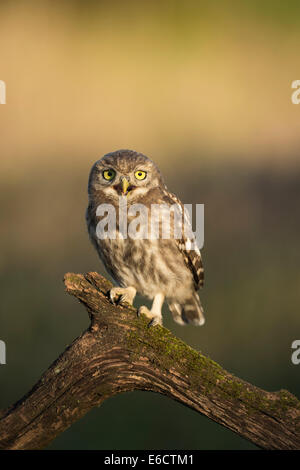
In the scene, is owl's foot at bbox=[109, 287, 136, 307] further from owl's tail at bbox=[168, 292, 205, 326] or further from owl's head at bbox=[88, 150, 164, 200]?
owl's tail at bbox=[168, 292, 205, 326]

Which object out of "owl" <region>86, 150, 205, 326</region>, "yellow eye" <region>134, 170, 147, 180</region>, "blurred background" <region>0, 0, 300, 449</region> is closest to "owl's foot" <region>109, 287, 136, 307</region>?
"owl" <region>86, 150, 205, 326</region>

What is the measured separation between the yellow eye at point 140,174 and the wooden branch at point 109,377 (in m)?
0.70

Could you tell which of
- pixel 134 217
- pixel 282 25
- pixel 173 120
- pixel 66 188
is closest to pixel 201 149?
pixel 173 120

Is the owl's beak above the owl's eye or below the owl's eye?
below

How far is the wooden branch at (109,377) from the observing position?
2295mm

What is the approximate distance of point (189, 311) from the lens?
354 centimetres

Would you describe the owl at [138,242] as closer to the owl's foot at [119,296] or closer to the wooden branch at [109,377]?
the owl's foot at [119,296]

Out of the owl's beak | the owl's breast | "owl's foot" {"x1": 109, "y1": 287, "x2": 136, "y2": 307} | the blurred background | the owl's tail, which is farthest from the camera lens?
the blurred background

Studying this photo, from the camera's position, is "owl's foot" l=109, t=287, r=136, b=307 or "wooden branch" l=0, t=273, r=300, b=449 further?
"owl's foot" l=109, t=287, r=136, b=307

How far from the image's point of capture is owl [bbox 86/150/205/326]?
292 cm

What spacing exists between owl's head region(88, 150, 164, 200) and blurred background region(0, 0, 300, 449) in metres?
2.13

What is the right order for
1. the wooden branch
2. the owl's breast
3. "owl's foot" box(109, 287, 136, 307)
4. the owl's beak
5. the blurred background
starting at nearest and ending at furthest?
the wooden branch
"owl's foot" box(109, 287, 136, 307)
the owl's beak
the owl's breast
the blurred background

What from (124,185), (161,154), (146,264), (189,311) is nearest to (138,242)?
(146,264)

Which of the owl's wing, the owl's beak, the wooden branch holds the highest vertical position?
the owl's beak
